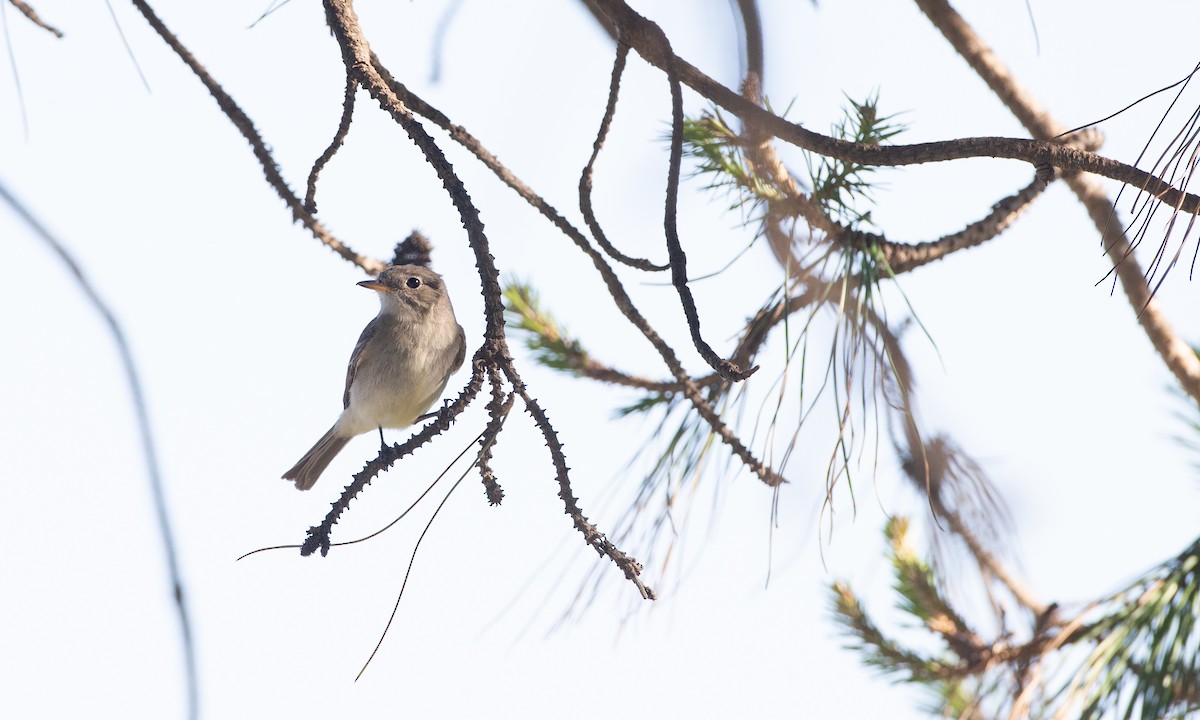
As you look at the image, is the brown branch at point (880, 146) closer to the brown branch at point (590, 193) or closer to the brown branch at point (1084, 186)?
the brown branch at point (590, 193)

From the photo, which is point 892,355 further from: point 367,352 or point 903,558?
point 367,352

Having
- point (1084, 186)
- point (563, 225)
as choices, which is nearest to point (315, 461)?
point (563, 225)

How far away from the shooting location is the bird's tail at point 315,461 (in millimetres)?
4094

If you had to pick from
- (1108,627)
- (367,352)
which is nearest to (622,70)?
(1108,627)

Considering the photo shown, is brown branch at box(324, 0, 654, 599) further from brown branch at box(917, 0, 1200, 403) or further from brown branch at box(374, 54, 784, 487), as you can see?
brown branch at box(917, 0, 1200, 403)

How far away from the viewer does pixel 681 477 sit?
259cm

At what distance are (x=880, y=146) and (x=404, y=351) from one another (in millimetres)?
2079

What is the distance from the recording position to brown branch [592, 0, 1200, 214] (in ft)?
4.79

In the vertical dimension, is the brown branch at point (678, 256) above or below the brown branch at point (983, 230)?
below

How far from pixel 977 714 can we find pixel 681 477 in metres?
0.87

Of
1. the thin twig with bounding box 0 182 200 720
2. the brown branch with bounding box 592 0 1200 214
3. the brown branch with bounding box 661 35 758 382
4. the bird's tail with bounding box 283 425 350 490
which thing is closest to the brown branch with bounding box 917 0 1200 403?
the brown branch with bounding box 592 0 1200 214

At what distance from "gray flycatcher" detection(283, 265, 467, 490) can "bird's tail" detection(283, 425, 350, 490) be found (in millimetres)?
415

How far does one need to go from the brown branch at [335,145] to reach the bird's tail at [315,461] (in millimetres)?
2308

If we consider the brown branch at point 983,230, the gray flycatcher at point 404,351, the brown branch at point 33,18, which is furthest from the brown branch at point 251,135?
the brown branch at point 983,230
